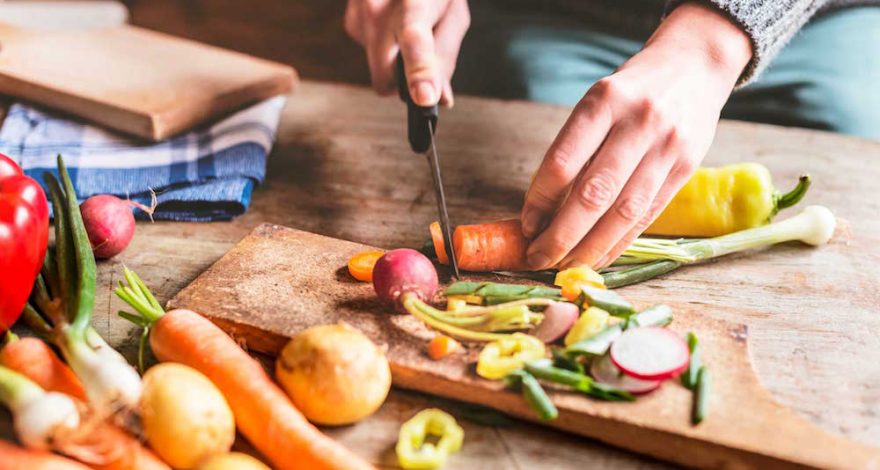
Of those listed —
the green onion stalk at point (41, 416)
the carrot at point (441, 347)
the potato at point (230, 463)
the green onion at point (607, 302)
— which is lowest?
the potato at point (230, 463)

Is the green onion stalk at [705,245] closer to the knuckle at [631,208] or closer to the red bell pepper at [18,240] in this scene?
the knuckle at [631,208]

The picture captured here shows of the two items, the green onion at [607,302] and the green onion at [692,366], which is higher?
the green onion at [607,302]

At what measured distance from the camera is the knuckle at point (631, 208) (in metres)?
1.40

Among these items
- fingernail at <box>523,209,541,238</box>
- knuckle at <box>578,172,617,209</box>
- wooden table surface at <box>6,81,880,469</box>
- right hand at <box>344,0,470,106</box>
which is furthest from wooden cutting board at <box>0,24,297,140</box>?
knuckle at <box>578,172,617,209</box>

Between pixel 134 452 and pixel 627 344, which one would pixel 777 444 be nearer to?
pixel 627 344

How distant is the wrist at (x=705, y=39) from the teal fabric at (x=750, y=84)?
0.57 metres

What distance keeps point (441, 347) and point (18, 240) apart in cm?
65

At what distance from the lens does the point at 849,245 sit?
64.3 inches

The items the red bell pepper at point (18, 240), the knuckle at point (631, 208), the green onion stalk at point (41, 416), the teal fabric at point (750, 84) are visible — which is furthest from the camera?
the teal fabric at point (750, 84)

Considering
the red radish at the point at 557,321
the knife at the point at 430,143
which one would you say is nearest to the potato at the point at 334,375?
the red radish at the point at 557,321

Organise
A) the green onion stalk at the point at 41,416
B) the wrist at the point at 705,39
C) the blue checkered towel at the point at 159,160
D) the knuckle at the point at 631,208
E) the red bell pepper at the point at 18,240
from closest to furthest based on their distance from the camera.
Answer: the green onion stalk at the point at 41,416 < the red bell pepper at the point at 18,240 < the knuckle at the point at 631,208 < the wrist at the point at 705,39 < the blue checkered towel at the point at 159,160

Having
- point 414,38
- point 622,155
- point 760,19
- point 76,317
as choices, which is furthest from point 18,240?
point 760,19

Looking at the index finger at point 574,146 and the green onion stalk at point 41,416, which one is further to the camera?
the index finger at point 574,146

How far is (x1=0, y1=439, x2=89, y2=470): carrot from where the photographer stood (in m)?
0.98
